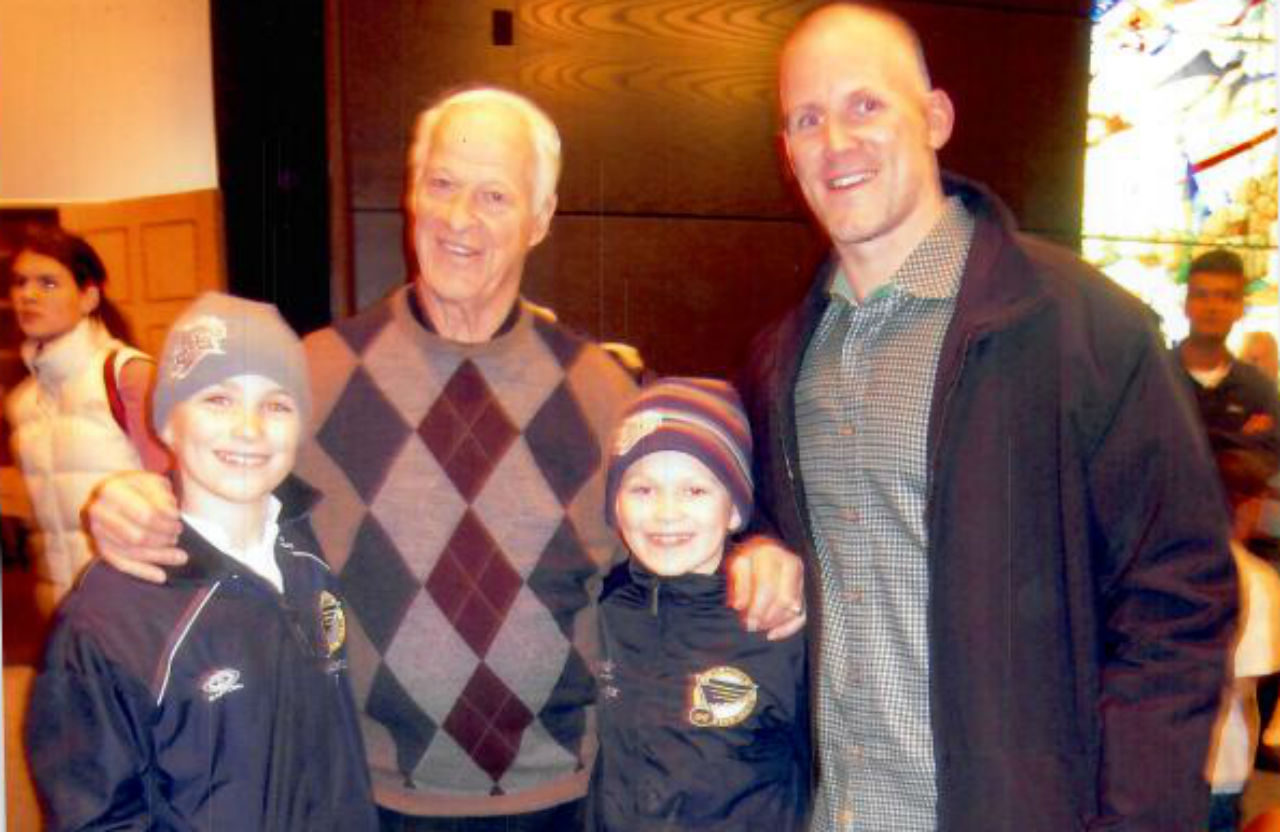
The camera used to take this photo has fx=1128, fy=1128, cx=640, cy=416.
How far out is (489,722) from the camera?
1.36 meters

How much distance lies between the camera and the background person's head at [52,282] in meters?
1.34

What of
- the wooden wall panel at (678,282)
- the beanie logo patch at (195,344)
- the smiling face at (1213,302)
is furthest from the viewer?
the smiling face at (1213,302)

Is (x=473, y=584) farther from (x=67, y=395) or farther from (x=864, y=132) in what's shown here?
(x=864, y=132)

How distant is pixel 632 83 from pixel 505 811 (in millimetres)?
1041

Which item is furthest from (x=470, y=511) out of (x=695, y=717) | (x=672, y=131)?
(x=672, y=131)

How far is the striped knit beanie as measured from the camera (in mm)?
1334

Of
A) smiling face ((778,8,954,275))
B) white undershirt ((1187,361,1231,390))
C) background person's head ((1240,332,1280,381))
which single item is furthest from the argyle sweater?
Answer: background person's head ((1240,332,1280,381))

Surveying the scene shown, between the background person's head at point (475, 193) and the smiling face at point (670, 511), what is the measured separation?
0.29 metres

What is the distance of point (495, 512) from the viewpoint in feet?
4.45

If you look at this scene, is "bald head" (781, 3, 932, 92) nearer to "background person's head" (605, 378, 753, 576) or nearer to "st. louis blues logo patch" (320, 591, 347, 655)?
"background person's head" (605, 378, 753, 576)

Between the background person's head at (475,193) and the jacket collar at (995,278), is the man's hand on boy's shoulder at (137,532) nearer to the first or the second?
the background person's head at (475,193)

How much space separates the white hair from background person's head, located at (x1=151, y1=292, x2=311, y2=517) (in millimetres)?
300

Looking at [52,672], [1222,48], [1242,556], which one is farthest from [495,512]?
[1222,48]

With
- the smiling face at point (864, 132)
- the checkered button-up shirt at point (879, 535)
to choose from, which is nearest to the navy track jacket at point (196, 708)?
the checkered button-up shirt at point (879, 535)
